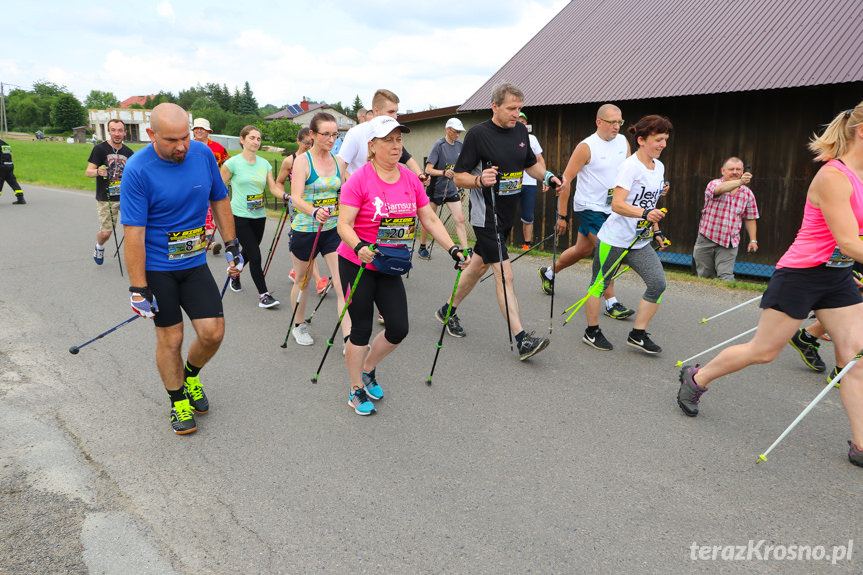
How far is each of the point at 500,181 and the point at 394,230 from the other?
170 centimetres

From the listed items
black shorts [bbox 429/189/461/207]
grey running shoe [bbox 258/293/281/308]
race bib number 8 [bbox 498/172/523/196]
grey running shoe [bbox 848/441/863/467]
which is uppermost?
race bib number 8 [bbox 498/172/523/196]

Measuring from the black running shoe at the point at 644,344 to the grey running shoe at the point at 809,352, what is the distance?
1101 millimetres

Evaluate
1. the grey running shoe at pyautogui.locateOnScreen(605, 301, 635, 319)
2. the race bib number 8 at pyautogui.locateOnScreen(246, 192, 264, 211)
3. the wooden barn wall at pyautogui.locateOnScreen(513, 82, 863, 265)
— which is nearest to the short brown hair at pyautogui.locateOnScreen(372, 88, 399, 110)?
the race bib number 8 at pyautogui.locateOnScreen(246, 192, 264, 211)

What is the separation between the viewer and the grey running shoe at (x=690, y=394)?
4.07 m

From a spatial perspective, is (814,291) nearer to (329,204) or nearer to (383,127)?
(383,127)

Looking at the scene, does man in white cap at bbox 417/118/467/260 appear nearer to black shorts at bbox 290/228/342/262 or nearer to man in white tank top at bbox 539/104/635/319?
man in white tank top at bbox 539/104/635/319

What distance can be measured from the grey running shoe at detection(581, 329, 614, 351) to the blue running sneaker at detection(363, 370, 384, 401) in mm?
2213

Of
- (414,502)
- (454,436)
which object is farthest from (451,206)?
(414,502)

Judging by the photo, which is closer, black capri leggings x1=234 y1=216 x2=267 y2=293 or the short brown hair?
the short brown hair

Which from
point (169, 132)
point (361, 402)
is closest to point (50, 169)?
point (169, 132)

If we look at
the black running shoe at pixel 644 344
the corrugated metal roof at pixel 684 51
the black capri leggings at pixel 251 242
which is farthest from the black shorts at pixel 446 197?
the black running shoe at pixel 644 344

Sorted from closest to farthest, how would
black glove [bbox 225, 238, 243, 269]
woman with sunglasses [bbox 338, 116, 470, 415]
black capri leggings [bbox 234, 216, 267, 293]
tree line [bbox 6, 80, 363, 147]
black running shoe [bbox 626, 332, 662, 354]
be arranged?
woman with sunglasses [bbox 338, 116, 470, 415] → black glove [bbox 225, 238, 243, 269] → black running shoe [bbox 626, 332, 662, 354] → black capri leggings [bbox 234, 216, 267, 293] → tree line [bbox 6, 80, 363, 147]

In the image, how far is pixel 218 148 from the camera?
396 inches

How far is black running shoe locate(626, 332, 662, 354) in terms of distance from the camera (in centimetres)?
532
